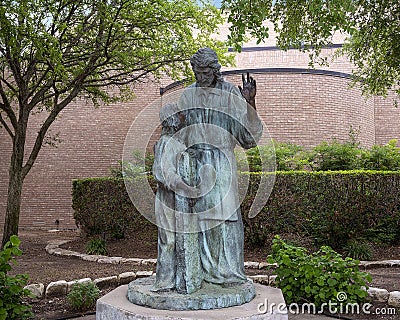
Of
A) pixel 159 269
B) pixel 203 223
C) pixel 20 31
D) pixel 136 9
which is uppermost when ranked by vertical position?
pixel 136 9

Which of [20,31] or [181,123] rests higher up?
[20,31]

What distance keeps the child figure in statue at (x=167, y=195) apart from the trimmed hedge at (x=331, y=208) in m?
6.58

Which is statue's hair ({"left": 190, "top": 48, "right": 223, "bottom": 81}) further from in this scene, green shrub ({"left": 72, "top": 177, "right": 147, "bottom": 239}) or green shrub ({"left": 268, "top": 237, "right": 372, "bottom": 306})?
green shrub ({"left": 72, "top": 177, "right": 147, "bottom": 239})

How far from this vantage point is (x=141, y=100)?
1939 centimetres

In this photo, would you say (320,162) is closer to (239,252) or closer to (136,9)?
(136,9)

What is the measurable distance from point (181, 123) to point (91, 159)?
15918 millimetres

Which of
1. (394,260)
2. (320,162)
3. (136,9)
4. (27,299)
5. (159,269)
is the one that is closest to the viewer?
(159,269)

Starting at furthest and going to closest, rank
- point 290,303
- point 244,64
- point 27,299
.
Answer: point 244,64 < point 27,299 < point 290,303

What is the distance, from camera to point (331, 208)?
10.2 m

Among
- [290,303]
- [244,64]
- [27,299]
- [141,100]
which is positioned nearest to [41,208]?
[141,100]

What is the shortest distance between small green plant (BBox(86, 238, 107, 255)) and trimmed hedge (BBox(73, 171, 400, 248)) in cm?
329

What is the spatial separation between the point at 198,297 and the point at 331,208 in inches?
280

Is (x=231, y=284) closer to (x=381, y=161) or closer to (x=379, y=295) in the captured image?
(x=379, y=295)

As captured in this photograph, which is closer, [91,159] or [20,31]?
[20,31]
